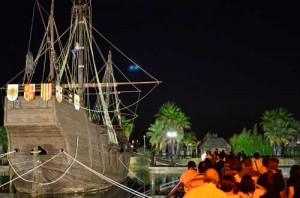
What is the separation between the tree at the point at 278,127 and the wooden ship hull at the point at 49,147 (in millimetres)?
39928

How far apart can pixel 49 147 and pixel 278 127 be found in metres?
43.8

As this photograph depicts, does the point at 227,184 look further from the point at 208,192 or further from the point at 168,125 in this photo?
the point at 168,125

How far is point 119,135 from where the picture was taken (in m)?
34.5

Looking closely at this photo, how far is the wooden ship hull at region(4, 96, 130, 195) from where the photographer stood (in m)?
19.8

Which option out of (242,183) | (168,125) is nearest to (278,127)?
(168,125)

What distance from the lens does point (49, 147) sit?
21000mm

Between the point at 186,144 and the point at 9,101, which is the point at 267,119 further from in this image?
the point at 9,101

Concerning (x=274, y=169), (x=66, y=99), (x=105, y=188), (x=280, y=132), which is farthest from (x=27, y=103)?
(x=280, y=132)

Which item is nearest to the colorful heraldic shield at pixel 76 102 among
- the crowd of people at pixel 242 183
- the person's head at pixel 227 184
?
the crowd of people at pixel 242 183

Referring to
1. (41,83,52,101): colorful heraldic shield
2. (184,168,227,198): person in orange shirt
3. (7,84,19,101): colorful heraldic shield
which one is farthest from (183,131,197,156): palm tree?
(184,168,227,198): person in orange shirt

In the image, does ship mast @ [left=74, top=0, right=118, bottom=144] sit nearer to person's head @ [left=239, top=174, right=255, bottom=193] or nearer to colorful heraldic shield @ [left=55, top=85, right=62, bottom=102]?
colorful heraldic shield @ [left=55, top=85, right=62, bottom=102]

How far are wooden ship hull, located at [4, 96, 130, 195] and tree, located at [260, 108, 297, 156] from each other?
131 feet

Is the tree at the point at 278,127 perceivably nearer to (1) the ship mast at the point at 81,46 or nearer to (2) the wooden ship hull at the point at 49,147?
(1) the ship mast at the point at 81,46

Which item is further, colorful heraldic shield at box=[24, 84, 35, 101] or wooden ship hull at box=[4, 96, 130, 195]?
wooden ship hull at box=[4, 96, 130, 195]
